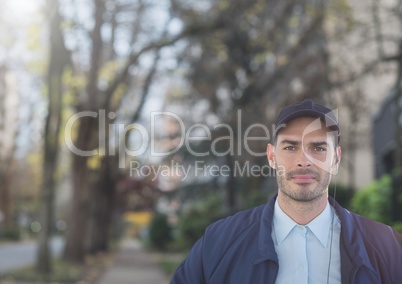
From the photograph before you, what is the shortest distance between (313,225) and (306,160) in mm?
203

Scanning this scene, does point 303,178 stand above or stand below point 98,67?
below

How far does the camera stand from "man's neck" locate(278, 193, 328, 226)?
231 cm

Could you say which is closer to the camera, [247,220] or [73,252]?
[247,220]

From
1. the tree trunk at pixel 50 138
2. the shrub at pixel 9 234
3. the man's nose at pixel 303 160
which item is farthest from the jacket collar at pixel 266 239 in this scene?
the shrub at pixel 9 234

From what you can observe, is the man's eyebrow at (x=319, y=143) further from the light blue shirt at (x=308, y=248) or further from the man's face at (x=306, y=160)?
the light blue shirt at (x=308, y=248)

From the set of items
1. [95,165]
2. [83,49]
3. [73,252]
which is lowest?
[73,252]

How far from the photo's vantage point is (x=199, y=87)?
2428cm

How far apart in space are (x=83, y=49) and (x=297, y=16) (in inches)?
277

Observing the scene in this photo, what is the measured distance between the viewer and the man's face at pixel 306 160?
7.48 feet

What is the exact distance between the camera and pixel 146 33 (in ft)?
73.3

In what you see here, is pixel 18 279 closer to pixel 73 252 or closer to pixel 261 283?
pixel 73 252

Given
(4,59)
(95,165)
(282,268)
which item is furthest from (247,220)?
(4,59)

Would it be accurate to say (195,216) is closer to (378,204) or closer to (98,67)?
(98,67)

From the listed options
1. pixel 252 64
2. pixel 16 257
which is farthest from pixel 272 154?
pixel 16 257
